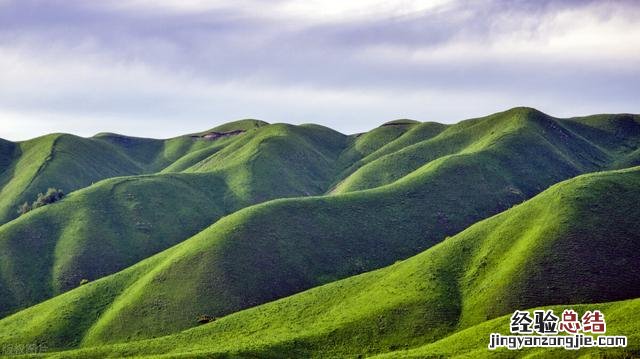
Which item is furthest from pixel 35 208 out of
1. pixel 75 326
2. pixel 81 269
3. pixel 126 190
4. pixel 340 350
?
pixel 340 350

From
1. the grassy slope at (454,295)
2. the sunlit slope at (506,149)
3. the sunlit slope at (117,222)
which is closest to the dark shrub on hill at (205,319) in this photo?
the grassy slope at (454,295)

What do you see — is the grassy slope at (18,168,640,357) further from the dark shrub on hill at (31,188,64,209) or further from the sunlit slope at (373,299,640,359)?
the dark shrub on hill at (31,188,64,209)

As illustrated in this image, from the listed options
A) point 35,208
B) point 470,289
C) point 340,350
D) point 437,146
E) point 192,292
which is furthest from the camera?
point 437,146

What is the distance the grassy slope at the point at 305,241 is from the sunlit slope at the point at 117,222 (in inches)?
841

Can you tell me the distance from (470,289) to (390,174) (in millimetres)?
96046

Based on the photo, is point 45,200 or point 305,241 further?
point 45,200

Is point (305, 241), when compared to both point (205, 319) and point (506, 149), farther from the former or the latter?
point (506, 149)

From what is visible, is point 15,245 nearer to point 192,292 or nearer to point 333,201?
point 192,292

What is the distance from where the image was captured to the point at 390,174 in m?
175

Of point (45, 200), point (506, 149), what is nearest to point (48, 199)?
point (45, 200)

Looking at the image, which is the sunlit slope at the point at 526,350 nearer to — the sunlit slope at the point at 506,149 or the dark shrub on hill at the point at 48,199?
the sunlit slope at the point at 506,149

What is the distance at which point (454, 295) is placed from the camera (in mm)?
79625

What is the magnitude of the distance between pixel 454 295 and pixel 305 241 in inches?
1541

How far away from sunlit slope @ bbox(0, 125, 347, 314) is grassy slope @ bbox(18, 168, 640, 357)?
1988 centimetres
